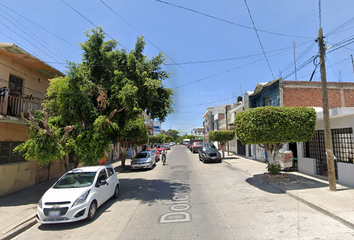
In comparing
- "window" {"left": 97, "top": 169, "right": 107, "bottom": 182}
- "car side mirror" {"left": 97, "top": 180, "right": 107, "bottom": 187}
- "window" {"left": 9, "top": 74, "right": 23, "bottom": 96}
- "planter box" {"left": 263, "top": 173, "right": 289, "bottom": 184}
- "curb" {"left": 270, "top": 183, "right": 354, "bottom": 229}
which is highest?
"window" {"left": 9, "top": 74, "right": 23, "bottom": 96}

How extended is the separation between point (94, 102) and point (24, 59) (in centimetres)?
416

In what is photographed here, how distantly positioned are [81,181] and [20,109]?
18.6 ft

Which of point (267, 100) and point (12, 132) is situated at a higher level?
point (267, 100)

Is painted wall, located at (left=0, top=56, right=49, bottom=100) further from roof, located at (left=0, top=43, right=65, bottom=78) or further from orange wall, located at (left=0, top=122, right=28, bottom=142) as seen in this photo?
orange wall, located at (left=0, top=122, right=28, bottom=142)

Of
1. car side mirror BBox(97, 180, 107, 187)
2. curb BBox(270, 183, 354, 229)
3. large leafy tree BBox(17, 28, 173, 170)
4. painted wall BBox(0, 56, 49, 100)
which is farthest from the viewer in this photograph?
painted wall BBox(0, 56, 49, 100)

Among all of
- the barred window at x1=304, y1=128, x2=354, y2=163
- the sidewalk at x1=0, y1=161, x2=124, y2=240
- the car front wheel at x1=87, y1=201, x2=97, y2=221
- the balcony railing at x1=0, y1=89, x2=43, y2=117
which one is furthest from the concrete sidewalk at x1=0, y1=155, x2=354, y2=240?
the balcony railing at x1=0, y1=89, x2=43, y2=117

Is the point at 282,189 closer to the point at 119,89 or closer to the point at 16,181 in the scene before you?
the point at 119,89

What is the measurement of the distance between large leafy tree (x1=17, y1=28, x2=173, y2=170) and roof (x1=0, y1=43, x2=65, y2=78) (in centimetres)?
207

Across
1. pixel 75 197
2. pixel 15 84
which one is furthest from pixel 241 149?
pixel 15 84

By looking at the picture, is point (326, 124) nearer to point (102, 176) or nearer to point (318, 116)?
point (318, 116)

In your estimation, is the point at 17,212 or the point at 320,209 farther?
the point at 17,212

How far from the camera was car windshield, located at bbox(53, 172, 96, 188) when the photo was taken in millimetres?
6757

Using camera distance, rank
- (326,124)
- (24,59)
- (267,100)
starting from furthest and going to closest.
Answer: (267,100)
(24,59)
(326,124)

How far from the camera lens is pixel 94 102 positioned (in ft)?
32.6
